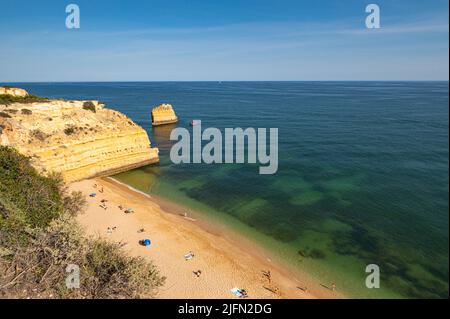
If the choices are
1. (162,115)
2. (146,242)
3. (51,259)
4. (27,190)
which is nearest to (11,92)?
(27,190)

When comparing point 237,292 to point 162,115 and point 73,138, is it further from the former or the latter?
point 162,115

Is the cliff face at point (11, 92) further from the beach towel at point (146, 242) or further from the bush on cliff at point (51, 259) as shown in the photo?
the beach towel at point (146, 242)

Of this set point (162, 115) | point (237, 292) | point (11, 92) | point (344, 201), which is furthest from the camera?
point (162, 115)

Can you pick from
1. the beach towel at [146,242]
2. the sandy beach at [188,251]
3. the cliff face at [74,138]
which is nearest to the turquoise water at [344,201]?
the sandy beach at [188,251]

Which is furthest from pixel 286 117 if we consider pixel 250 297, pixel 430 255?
pixel 250 297

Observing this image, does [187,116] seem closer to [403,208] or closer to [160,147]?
[160,147]
